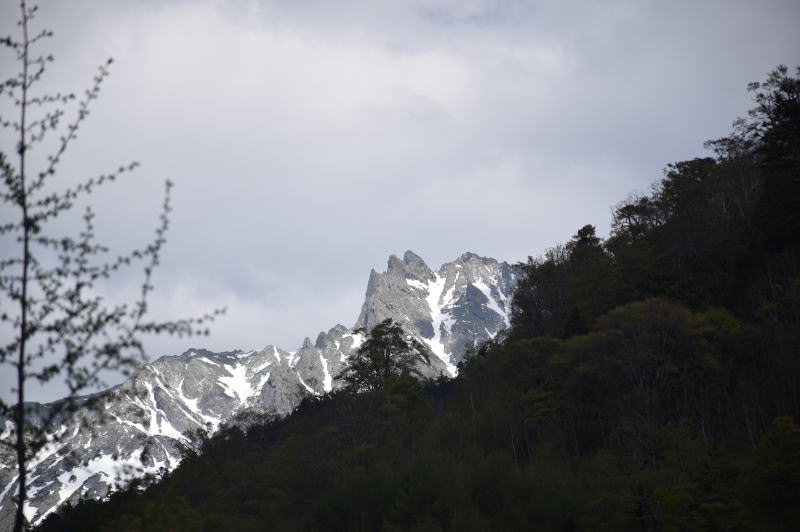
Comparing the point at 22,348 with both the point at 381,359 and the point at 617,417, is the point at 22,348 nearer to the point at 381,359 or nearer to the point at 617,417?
the point at 617,417

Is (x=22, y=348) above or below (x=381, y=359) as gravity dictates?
below

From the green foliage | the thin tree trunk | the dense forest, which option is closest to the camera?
the thin tree trunk

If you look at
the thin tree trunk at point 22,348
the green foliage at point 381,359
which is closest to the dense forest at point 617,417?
the green foliage at point 381,359

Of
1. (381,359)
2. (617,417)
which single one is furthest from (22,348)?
(381,359)

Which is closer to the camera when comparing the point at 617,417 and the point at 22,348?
the point at 22,348

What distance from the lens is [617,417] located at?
31.3 m

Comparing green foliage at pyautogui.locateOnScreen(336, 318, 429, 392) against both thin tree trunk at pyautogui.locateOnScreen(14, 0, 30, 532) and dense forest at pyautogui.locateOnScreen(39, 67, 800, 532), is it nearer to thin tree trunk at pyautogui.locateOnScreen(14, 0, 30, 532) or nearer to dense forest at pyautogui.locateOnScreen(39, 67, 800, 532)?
dense forest at pyautogui.locateOnScreen(39, 67, 800, 532)

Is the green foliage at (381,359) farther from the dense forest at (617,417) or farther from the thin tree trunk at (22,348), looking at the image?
the thin tree trunk at (22,348)

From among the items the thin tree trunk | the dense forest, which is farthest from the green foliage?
the thin tree trunk

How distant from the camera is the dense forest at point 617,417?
898 inches

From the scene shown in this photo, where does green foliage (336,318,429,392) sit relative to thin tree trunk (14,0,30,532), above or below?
above

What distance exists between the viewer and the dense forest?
22812mm

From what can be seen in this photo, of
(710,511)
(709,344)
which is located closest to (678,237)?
(709,344)

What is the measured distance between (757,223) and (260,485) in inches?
1258
